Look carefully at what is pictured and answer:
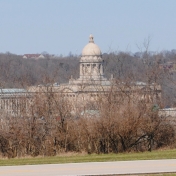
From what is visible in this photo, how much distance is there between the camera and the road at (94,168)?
74.0ft

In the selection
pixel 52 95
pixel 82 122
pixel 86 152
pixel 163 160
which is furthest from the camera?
pixel 52 95

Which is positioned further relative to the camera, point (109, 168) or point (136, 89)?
point (136, 89)

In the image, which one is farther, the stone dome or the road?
the stone dome

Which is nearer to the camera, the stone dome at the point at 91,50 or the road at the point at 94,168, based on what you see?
the road at the point at 94,168

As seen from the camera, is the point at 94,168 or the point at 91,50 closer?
the point at 94,168

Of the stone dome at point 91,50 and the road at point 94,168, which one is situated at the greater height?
the stone dome at point 91,50

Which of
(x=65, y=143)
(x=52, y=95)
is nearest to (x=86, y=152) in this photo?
(x=65, y=143)

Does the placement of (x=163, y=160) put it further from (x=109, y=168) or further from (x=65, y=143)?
(x=65, y=143)

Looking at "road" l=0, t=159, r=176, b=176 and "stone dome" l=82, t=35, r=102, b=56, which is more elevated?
"stone dome" l=82, t=35, r=102, b=56

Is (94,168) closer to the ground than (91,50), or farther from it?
closer to the ground

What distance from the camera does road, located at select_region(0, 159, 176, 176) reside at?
74.0 feet

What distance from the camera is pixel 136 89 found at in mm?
38188

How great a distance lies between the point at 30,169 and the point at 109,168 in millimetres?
2311

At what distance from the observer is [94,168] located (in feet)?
77.0
